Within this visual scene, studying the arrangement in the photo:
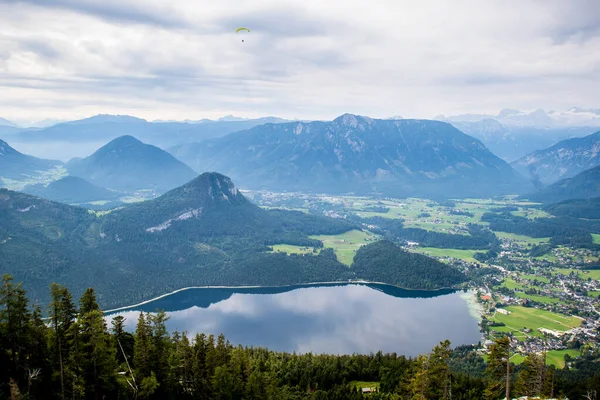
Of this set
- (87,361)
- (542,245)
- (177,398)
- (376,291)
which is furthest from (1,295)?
(542,245)

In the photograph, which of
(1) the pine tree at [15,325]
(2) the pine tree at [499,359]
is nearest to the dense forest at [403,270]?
(2) the pine tree at [499,359]

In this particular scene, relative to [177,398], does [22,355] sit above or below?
above

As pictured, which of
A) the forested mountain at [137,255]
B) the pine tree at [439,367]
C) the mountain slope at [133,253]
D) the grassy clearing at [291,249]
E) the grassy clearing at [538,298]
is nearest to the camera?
the pine tree at [439,367]

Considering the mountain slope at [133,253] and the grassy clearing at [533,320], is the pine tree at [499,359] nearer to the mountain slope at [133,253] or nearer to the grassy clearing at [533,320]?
the grassy clearing at [533,320]

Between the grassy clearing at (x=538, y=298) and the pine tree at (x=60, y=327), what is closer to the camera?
the pine tree at (x=60, y=327)

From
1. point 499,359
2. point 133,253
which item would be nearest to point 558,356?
point 499,359

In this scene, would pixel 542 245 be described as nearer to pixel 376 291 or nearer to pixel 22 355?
pixel 376 291
